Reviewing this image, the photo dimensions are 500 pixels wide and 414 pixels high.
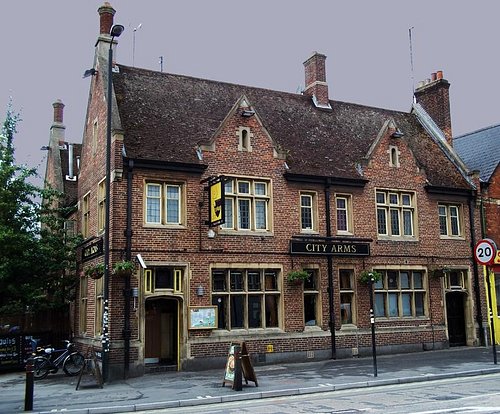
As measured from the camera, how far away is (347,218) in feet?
79.6

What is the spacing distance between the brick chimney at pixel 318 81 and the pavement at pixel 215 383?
11.6 metres

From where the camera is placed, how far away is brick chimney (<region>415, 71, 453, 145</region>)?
96.3ft

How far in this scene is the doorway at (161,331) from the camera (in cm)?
2070

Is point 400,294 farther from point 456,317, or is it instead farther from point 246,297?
point 246,297

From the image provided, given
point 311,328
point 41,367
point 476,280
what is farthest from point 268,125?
point 41,367

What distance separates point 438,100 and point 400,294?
1030 cm

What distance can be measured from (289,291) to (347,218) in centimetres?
400

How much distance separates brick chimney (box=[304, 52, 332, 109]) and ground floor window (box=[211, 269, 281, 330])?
904cm

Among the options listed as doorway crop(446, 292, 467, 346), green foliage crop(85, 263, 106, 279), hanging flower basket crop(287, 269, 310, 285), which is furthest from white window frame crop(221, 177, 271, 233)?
doorway crop(446, 292, 467, 346)

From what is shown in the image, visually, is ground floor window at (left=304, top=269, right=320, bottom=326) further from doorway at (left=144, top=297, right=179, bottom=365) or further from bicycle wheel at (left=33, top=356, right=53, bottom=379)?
bicycle wheel at (left=33, top=356, right=53, bottom=379)

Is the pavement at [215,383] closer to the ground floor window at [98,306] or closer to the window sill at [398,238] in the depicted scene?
the ground floor window at [98,306]

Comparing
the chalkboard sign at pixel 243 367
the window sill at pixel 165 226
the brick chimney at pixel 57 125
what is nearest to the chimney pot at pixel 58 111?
the brick chimney at pixel 57 125

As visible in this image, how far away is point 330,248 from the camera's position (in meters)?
23.1

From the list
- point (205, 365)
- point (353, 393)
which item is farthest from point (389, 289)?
point (353, 393)
